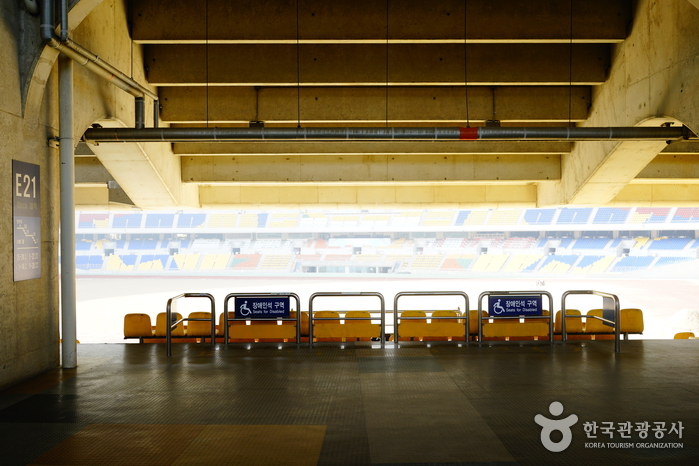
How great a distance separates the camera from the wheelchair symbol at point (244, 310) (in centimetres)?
853

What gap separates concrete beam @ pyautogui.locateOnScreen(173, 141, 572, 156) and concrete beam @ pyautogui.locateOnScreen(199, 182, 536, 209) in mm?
Result: 3829

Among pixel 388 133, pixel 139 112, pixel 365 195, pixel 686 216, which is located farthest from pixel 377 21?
pixel 686 216

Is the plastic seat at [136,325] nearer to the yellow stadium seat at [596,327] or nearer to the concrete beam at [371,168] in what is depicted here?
the concrete beam at [371,168]

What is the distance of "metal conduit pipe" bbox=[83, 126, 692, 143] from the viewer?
321 inches

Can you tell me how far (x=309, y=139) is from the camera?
822 centimetres

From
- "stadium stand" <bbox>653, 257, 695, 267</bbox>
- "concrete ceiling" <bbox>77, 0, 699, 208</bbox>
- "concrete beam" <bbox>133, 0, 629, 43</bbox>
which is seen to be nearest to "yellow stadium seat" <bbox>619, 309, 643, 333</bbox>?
"concrete ceiling" <bbox>77, 0, 699, 208</bbox>

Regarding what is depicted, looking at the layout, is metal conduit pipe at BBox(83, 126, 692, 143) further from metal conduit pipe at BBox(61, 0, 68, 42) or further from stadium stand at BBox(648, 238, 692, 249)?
stadium stand at BBox(648, 238, 692, 249)

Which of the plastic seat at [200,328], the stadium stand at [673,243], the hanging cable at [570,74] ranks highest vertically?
the hanging cable at [570,74]

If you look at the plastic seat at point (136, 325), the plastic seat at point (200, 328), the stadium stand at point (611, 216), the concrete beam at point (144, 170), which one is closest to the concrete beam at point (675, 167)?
the plastic seat at point (200, 328)

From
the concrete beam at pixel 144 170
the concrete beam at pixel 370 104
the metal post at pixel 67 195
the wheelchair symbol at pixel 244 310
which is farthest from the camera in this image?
the concrete beam at pixel 370 104

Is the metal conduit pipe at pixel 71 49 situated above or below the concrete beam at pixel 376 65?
below

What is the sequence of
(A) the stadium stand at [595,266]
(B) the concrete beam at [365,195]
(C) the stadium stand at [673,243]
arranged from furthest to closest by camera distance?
1. (A) the stadium stand at [595,266]
2. (C) the stadium stand at [673,243]
3. (B) the concrete beam at [365,195]

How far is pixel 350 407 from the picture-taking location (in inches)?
218

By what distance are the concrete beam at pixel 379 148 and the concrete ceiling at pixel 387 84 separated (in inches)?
1.2
